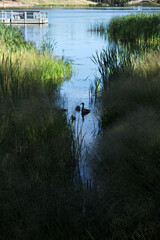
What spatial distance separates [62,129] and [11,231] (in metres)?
1.76

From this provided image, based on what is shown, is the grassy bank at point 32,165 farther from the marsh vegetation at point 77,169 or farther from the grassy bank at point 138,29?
the grassy bank at point 138,29

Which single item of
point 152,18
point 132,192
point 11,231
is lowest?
point 11,231

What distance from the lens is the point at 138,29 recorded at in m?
13.7

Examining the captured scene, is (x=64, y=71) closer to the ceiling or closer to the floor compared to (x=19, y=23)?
closer to the floor

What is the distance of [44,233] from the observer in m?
2.17

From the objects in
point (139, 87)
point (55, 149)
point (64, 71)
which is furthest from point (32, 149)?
point (64, 71)

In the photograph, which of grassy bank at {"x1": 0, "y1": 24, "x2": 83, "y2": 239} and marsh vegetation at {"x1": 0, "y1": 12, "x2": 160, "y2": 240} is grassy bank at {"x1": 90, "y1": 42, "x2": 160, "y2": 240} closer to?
marsh vegetation at {"x1": 0, "y1": 12, "x2": 160, "y2": 240}

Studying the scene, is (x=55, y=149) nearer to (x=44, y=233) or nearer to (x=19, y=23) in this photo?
(x=44, y=233)

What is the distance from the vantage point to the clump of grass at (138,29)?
13172 mm

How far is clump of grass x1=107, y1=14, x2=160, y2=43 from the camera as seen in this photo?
13.2 m

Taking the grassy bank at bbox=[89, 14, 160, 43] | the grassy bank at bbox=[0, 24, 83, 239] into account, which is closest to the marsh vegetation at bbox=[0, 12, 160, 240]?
the grassy bank at bbox=[0, 24, 83, 239]

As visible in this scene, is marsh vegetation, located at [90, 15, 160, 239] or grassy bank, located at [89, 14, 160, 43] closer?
marsh vegetation, located at [90, 15, 160, 239]

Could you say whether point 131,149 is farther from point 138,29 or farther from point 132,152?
point 138,29

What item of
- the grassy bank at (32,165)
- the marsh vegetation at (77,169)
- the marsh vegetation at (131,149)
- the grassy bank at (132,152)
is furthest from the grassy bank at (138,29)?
the grassy bank at (32,165)
